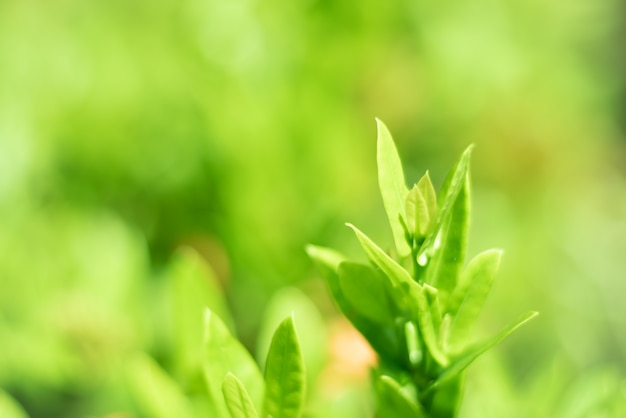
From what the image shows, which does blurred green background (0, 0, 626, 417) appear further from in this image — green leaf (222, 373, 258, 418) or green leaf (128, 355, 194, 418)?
green leaf (222, 373, 258, 418)

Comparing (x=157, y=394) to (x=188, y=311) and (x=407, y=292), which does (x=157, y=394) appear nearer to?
(x=188, y=311)

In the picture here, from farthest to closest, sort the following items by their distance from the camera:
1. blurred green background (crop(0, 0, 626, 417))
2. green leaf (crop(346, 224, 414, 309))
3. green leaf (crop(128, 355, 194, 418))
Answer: blurred green background (crop(0, 0, 626, 417)) < green leaf (crop(128, 355, 194, 418)) < green leaf (crop(346, 224, 414, 309))

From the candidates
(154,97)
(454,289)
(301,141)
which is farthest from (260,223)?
(454,289)

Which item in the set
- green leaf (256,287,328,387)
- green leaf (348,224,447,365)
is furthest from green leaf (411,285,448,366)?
green leaf (256,287,328,387)

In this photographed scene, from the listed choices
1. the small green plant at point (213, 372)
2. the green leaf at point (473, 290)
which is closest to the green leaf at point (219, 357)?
the small green plant at point (213, 372)

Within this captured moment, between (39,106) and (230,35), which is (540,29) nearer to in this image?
(230,35)

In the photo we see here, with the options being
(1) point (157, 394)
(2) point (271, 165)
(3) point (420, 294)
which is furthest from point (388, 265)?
(2) point (271, 165)

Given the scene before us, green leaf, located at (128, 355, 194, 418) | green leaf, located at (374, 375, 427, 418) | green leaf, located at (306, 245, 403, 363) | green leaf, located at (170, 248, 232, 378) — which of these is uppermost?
green leaf, located at (306, 245, 403, 363)
